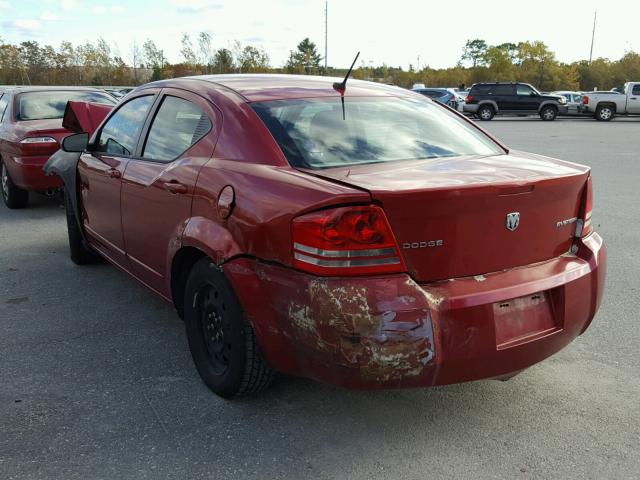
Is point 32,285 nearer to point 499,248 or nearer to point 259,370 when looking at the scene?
point 259,370

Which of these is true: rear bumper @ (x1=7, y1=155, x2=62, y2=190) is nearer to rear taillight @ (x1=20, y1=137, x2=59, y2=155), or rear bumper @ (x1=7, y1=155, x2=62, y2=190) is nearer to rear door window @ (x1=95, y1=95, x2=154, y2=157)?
rear taillight @ (x1=20, y1=137, x2=59, y2=155)

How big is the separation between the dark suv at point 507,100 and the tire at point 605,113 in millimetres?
1631

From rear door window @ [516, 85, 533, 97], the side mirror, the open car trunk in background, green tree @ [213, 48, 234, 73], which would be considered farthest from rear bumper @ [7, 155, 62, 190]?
green tree @ [213, 48, 234, 73]

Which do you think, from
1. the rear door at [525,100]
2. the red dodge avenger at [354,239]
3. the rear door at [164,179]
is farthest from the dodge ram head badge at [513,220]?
the rear door at [525,100]

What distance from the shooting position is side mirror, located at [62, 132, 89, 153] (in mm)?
4871

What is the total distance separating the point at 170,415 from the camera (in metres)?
3.08

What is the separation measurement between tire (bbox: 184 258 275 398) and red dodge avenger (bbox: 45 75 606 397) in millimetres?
10

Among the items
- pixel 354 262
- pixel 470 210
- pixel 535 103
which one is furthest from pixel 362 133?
pixel 535 103

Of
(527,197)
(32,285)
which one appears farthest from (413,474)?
(32,285)

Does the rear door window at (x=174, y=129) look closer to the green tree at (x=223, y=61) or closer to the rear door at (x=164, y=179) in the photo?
the rear door at (x=164, y=179)

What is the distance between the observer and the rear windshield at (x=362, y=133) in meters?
3.06

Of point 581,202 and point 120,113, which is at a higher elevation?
point 120,113

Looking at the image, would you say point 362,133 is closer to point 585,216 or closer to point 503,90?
point 585,216

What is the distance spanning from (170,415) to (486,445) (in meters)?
1.51
